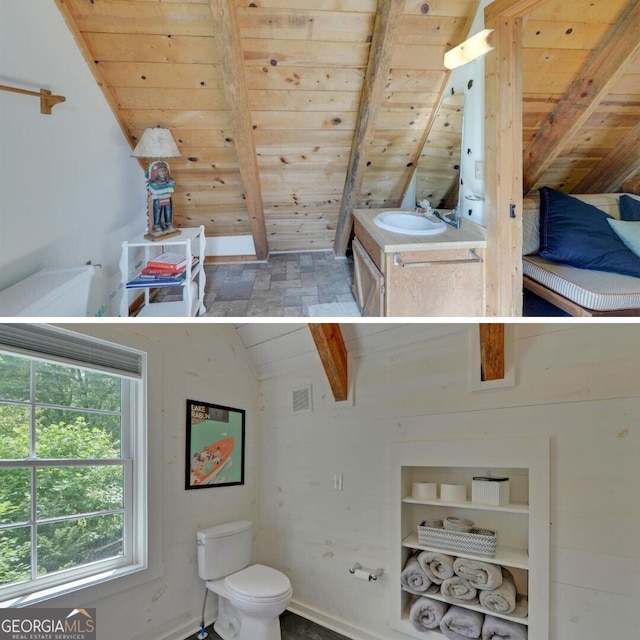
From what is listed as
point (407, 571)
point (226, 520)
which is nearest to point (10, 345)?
point (226, 520)

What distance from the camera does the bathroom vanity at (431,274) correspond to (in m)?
2.53

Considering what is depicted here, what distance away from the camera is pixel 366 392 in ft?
8.63

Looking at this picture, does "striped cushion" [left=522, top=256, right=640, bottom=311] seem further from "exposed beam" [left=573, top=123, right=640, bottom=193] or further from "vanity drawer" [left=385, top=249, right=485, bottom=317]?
"exposed beam" [left=573, top=123, right=640, bottom=193]

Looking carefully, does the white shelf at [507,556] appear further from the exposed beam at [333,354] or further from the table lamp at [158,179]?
the table lamp at [158,179]

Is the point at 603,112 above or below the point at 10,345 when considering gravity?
above

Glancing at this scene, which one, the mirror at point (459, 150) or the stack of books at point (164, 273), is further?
the stack of books at point (164, 273)

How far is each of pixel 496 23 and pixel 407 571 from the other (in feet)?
8.01

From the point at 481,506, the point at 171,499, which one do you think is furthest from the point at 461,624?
the point at 171,499

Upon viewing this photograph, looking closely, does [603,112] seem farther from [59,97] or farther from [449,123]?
[59,97]

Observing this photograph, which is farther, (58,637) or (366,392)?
(366,392)

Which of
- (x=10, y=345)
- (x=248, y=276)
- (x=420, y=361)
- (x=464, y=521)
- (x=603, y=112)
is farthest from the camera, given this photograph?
(x=248, y=276)

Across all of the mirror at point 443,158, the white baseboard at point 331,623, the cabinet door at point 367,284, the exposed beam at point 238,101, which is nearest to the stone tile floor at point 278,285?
the cabinet door at point 367,284

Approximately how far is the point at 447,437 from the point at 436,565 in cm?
54

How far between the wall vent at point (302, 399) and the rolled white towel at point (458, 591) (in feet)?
3.63
